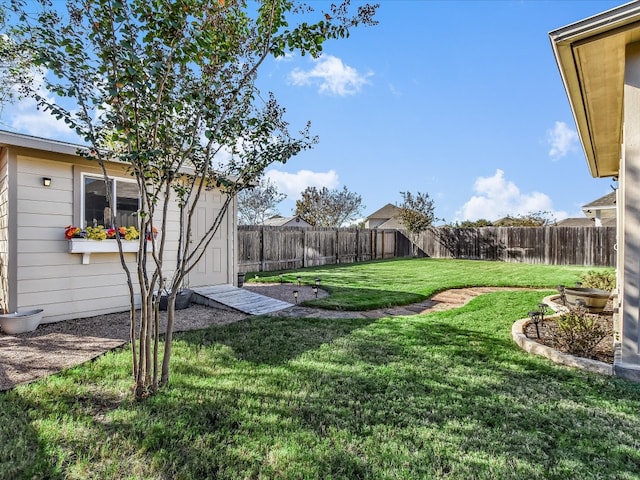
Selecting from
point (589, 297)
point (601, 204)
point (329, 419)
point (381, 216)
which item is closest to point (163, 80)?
point (329, 419)

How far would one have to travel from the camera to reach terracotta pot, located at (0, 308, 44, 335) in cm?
465

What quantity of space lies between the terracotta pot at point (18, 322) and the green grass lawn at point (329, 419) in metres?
2.02

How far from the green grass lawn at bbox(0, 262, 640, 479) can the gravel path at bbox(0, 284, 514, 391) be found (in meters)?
0.41

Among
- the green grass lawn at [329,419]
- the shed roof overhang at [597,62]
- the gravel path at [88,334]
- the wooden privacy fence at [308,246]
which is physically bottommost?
the gravel path at [88,334]

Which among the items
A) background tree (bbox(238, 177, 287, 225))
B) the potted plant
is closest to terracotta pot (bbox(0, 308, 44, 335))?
the potted plant

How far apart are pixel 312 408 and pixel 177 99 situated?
Answer: 2.66 meters

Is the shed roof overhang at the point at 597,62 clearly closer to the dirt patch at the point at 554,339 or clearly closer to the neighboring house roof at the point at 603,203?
the dirt patch at the point at 554,339

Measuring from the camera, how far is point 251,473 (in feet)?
6.05

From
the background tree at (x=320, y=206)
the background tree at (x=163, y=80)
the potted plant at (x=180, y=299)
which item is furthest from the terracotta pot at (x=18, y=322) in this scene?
the background tree at (x=320, y=206)

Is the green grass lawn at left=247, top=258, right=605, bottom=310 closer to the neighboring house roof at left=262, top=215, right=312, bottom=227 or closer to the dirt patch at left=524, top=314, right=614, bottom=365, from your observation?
the dirt patch at left=524, top=314, right=614, bottom=365

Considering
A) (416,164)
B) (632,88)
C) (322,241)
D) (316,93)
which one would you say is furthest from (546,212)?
(632,88)

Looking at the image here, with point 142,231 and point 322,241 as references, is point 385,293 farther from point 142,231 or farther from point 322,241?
point 322,241

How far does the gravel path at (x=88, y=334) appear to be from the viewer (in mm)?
3486

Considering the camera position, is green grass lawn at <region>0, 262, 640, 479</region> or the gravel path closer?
green grass lawn at <region>0, 262, 640, 479</region>
